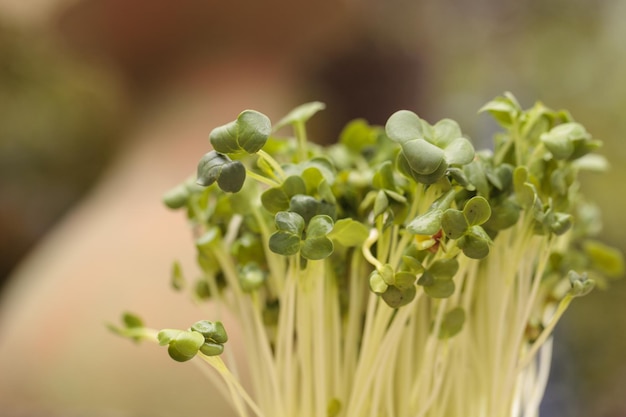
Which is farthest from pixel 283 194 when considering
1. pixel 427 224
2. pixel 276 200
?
pixel 427 224

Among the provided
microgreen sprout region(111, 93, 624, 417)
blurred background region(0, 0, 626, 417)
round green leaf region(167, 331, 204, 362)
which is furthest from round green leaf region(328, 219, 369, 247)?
blurred background region(0, 0, 626, 417)

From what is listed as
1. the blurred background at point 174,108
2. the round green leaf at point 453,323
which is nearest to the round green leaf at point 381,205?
the round green leaf at point 453,323

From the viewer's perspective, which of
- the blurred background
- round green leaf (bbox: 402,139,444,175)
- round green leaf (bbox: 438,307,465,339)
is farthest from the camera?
the blurred background

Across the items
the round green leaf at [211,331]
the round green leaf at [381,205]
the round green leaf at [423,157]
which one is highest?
the round green leaf at [423,157]

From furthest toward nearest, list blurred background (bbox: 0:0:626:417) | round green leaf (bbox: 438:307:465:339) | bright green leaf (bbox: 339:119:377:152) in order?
blurred background (bbox: 0:0:626:417)
bright green leaf (bbox: 339:119:377:152)
round green leaf (bbox: 438:307:465:339)

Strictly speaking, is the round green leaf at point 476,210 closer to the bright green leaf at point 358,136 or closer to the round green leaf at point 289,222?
the round green leaf at point 289,222

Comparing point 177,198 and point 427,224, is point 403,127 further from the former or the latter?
point 177,198

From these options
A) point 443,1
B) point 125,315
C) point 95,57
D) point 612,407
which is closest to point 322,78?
point 95,57

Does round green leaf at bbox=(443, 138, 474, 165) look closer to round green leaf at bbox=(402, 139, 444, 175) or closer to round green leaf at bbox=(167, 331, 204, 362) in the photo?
round green leaf at bbox=(402, 139, 444, 175)
